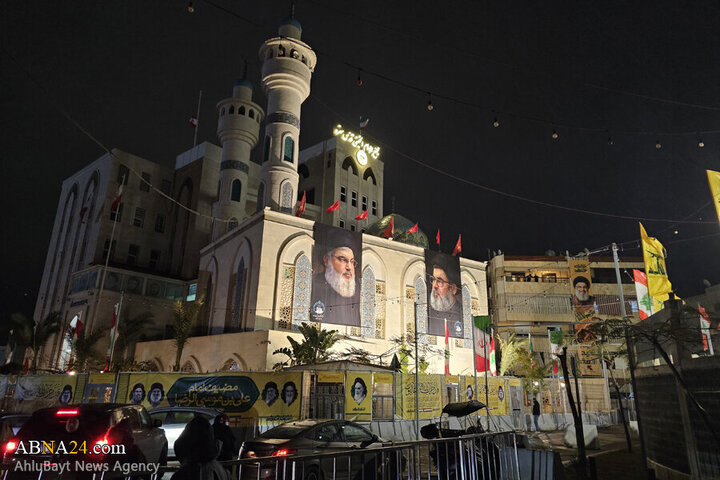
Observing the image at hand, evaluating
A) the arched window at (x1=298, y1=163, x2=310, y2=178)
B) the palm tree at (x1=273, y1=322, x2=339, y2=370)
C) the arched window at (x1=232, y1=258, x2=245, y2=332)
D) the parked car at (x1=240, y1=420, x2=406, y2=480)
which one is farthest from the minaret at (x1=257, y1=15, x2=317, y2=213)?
the parked car at (x1=240, y1=420, x2=406, y2=480)

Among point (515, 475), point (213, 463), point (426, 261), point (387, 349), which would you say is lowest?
point (515, 475)

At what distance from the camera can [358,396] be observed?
16500mm

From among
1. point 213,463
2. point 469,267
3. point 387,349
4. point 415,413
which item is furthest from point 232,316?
point 213,463

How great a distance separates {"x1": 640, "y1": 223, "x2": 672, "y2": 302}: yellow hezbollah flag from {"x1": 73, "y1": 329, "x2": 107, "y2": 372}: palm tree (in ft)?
107

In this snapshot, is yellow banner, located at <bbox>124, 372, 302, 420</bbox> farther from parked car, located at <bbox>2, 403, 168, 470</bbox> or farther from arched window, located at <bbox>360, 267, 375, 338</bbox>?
arched window, located at <bbox>360, 267, 375, 338</bbox>

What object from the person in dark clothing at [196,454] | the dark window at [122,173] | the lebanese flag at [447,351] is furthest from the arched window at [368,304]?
the person in dark clothing at [196,454]

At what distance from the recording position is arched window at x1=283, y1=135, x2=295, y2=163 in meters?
34.0

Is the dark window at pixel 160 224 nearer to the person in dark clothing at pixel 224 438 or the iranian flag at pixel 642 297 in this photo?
the iranian flag at pixel 642 297

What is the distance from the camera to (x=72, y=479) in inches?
253

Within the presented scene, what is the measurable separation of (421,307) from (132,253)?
26.3 m

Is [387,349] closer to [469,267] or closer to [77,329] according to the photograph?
[469,267]

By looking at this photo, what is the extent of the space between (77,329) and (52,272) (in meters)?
14.8

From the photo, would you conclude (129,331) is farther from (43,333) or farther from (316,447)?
(316,447)

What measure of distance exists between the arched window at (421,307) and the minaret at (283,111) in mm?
10635
